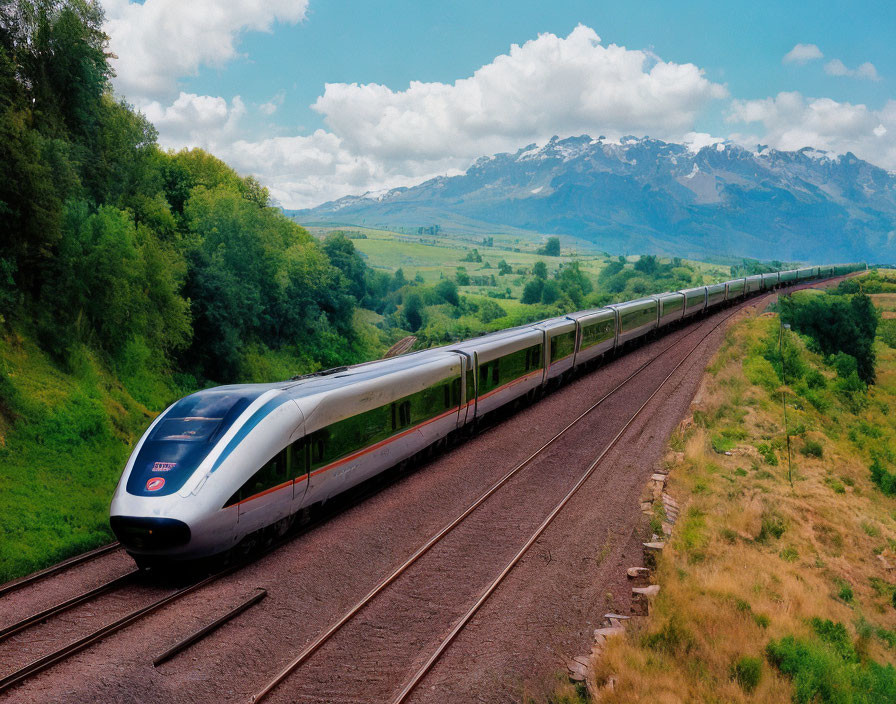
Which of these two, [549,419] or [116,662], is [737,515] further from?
[116,662]

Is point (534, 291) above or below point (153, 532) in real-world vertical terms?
above

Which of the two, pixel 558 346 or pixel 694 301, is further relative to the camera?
pixel 694 301

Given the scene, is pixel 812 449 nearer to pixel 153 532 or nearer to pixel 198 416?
pixel 198 416

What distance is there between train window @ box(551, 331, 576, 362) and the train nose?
19.6 m

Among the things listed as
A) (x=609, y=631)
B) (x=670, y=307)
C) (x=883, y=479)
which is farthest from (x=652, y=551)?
(x=670, y=307)

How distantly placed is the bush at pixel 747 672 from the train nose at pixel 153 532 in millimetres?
8935

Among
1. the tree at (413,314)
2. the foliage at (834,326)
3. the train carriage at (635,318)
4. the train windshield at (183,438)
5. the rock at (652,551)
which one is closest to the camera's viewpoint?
the train windshield at (183,438)

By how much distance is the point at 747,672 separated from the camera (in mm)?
9734

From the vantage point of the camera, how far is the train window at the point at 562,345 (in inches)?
1141

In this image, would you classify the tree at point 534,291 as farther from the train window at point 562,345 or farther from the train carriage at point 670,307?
the train window at point 562,345

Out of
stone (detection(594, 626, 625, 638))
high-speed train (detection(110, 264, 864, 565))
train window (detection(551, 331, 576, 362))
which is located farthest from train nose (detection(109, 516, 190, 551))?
train window (detection(551, 331, 576, 362))

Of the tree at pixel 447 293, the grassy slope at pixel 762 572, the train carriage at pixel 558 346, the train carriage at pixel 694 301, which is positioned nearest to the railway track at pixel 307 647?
the grassy slope at pixel 762 572

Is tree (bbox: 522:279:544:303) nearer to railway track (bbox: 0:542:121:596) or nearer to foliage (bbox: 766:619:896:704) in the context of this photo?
railway track (bbox: 0:542:121:596)

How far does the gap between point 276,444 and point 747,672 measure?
888 centimetres
